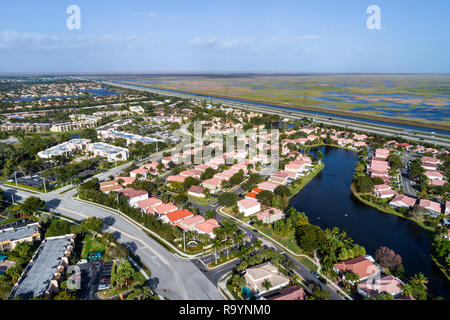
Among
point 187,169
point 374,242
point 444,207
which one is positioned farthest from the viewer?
point 187,169

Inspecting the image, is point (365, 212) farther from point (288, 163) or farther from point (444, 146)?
point (444, 146)

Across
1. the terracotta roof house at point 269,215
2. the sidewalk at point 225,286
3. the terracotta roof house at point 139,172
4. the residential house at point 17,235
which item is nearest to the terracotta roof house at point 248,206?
the terracotta roof house at point 269,215

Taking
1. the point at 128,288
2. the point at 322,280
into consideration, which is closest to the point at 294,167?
the point at 322,280

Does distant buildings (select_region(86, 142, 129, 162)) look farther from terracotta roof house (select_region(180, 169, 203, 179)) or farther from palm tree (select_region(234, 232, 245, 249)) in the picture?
palm tree (select_region(234, 232, 245, 249))

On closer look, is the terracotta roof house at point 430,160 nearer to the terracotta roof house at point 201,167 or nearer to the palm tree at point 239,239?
the terracotta roof house at point 201,167

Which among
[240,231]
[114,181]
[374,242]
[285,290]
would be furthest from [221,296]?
[114,181]

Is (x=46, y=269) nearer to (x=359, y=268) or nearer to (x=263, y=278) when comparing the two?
(x=263, y=278)
